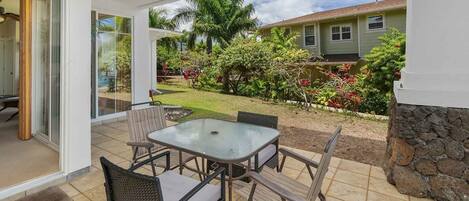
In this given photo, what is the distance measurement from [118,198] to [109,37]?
232 inches

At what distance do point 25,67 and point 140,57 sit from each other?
2913 millimetres

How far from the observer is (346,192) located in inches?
124

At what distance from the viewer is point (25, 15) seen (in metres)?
4.52

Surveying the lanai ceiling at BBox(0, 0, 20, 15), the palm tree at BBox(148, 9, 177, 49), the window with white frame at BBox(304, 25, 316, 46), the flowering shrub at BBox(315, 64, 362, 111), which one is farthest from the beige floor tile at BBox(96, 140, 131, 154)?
the palm tree at BBox(148, 9, 177, 49)

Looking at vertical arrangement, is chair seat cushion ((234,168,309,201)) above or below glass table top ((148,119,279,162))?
below

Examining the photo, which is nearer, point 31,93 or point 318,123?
point 31,93

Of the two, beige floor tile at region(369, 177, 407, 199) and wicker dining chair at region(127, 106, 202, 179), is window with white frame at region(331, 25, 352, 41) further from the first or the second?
wicker dining chair at region(127, 106, 202, 179)

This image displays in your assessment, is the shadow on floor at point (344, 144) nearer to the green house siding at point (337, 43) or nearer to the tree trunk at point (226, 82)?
the tree trunk at point (226, 82)

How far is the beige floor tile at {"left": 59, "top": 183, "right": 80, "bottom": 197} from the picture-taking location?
3035 mm

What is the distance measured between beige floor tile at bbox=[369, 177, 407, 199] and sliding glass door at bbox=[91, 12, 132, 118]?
5.48 m

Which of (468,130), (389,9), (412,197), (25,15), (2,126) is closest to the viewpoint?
(468,130)

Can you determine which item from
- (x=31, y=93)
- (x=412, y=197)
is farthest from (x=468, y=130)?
(x=31, y=93)

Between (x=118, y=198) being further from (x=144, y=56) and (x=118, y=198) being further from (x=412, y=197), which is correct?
(x=144, y=56)

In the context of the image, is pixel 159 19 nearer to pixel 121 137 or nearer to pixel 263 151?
pixel 121 137
